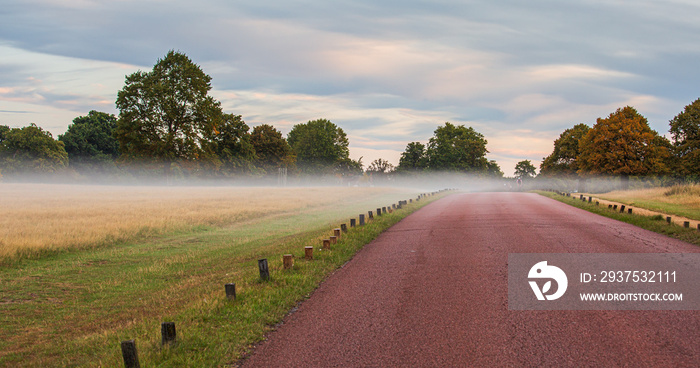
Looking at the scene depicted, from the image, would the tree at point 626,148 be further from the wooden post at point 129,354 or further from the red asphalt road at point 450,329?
the wooden post at point 129,354

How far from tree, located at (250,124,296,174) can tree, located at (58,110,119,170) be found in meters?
26.1

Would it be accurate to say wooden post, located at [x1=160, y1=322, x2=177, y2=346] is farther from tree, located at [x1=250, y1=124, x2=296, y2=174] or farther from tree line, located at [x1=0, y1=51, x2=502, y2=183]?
tree, located at [x1=250, y1=124, x2=296, y2=174]

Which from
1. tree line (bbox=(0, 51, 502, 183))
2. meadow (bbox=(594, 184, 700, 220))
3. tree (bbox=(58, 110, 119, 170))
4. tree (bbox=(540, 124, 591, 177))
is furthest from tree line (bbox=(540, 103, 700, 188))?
tree (bbox=(58, 110, 119, 170))

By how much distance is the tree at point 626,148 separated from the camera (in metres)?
60.4

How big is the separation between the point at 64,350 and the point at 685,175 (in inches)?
2999

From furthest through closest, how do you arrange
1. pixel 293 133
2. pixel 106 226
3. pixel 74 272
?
pixel 293 133, pixel 106 226, pixel 74 272

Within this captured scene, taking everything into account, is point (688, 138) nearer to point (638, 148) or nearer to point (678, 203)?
point (638, 148)

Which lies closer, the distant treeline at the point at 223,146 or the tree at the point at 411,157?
the distant treeline at the point at 223,146

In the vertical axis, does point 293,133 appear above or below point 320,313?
above

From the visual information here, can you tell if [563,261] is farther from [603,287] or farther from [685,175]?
[685,175]

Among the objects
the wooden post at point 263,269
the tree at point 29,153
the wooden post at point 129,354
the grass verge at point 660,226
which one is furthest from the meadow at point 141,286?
the tree at point 29,153

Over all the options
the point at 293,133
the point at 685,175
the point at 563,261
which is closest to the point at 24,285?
the point at 563,261

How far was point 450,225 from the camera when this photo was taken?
60.4ft

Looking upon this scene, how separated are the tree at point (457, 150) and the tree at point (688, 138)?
52885 millimetres
